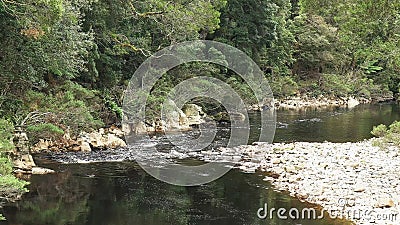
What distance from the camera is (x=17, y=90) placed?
50.7 feet

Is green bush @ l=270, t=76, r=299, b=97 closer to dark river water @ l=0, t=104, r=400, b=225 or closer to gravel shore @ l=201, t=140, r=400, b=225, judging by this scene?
gravel shore @ l=201, t=140, r=400, b=225

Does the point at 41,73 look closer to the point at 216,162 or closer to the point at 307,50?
the point at 216,162

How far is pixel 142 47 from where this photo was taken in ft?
69.2

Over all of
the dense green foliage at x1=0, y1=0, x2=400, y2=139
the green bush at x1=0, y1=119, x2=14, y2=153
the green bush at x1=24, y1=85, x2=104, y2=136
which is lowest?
the green bush at x1=0, y1=119, x2=14, y2=153

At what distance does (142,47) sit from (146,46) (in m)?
0.27

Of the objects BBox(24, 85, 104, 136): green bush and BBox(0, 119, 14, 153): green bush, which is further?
BBox(24, 85, 104, 136): green bush

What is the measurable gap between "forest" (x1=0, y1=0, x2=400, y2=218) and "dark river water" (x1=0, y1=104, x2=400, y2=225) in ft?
4.00

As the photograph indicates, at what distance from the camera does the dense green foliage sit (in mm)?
13727

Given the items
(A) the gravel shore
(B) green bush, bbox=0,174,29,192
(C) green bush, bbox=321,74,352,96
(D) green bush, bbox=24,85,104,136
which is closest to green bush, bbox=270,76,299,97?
(C) green bush, bbox=321,74,352,96

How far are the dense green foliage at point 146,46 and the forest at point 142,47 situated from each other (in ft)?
0.12

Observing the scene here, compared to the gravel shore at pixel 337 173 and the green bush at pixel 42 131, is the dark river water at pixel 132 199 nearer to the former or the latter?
the gravel shore at pixel 337 173

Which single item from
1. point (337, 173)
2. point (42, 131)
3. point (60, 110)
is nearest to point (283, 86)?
point (60, 110)

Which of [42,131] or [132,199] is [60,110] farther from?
[132,199]

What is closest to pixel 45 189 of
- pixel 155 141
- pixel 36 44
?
pixel 36 44
